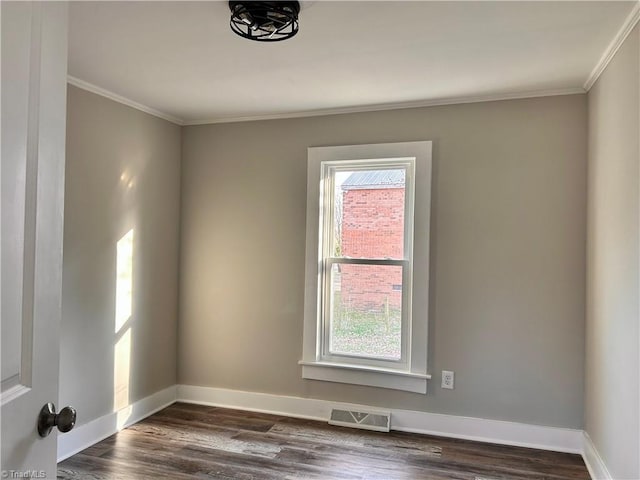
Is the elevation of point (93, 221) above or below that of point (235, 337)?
above

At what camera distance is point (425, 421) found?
319 centimetres

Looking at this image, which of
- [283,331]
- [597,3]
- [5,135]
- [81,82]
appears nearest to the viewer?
[5,135]

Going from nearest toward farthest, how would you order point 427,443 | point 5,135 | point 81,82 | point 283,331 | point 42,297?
1. point 5,135
2. point 42,297
3. point 81,82
4. point 427,443
5. point 283,331

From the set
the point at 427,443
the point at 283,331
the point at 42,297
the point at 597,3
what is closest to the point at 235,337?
the point at 283,331

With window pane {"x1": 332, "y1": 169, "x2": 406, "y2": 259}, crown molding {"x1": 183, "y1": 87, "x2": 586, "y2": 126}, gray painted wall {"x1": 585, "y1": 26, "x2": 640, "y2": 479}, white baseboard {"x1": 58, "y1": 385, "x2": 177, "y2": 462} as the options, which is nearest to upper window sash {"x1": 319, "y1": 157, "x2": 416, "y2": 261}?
window pane {"x1": 332, "y1": 169, "x2": 406, "y2": 259}

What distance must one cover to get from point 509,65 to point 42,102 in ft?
7.68

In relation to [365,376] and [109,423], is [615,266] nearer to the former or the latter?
[365,376]

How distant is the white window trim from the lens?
3.19m

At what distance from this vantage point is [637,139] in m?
1.97

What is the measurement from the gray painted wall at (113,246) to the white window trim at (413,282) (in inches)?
44.9

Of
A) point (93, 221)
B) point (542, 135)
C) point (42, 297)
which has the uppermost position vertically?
point (542, 135)

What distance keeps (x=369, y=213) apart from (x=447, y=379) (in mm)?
1268

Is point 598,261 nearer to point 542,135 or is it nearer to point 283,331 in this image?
point 542,135

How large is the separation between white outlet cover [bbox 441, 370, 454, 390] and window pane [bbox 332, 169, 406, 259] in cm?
85
